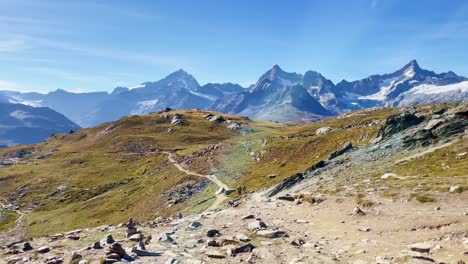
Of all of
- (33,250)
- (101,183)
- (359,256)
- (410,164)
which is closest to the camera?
(359,256)

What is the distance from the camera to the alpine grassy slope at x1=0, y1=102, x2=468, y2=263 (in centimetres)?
2709

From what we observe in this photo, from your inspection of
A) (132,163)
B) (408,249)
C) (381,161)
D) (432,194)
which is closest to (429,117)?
(381,161)

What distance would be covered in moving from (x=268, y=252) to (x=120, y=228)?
23302 millimetres

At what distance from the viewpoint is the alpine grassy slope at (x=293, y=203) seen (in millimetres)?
27094

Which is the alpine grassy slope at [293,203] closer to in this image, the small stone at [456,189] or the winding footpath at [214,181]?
the small stone at [456,189]

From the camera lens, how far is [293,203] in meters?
44.2

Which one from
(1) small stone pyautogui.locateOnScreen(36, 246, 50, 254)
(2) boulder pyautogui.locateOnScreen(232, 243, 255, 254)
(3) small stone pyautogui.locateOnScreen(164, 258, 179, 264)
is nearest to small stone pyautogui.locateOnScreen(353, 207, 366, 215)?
(2) boulder pyautogui.locateOnScreen(232, 243, 255, 254)

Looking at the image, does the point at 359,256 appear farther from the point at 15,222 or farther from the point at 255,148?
the point at 15,222

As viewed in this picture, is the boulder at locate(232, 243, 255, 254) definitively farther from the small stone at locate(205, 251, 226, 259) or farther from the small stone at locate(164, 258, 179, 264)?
the small stone at locate(164, 258, 179, 264)

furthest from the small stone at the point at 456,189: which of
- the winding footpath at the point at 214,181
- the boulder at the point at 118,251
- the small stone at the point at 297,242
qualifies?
the winding footpath at the point at 214,181

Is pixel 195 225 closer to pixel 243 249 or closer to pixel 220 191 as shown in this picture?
pixel 243 249

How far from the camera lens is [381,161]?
57656mm

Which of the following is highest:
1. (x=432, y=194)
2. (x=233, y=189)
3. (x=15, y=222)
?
(x=432, y=194)

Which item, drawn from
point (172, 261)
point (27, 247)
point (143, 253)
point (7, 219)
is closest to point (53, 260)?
point (143, 253)
